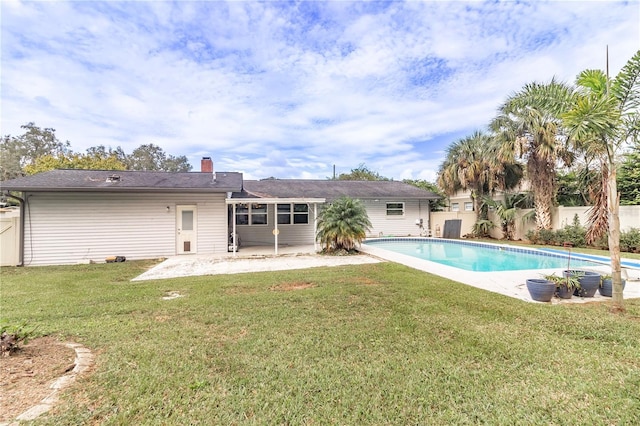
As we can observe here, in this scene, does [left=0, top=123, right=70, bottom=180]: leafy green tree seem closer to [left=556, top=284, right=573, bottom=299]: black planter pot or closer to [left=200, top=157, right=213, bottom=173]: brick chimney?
[left=200, top=157, right=213, bottom=173]: brick chimney

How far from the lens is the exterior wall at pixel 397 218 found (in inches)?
770

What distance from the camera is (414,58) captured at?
14.1m

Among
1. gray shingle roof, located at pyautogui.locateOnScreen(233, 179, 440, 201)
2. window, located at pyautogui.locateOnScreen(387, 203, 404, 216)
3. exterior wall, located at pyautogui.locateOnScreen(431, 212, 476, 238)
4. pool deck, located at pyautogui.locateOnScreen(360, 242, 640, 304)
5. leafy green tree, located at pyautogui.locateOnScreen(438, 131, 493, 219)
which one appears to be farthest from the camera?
window, located at pyautogui.locateOnScreen(387, 203, 404, 216)

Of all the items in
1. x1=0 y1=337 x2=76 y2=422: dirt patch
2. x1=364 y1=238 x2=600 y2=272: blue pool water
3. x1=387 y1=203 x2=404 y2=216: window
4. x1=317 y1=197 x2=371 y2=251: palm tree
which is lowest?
x1=364 y1=238 x2=600 y2=272: blue pool water

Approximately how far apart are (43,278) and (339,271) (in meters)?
8.30

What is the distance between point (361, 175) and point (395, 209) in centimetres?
2335

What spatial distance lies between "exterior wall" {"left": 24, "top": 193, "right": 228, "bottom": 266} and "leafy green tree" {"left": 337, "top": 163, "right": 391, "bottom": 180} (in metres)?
31.5

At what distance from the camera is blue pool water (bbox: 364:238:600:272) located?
9.88 metres

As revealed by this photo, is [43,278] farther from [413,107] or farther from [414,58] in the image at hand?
[413,107]

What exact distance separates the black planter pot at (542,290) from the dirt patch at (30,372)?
23.0 feet

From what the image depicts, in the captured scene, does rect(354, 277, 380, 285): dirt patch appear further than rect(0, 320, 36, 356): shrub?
Yes

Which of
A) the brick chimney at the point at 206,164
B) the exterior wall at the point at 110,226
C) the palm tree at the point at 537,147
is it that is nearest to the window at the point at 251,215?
the brick chimney at the point at 206,164

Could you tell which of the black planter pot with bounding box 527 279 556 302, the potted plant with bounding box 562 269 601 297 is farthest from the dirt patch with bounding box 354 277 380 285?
the potted plant with bounding box 562 269 601 297

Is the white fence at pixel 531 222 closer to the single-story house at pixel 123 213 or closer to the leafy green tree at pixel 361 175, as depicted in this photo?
the single-story house at pixel 123 213
